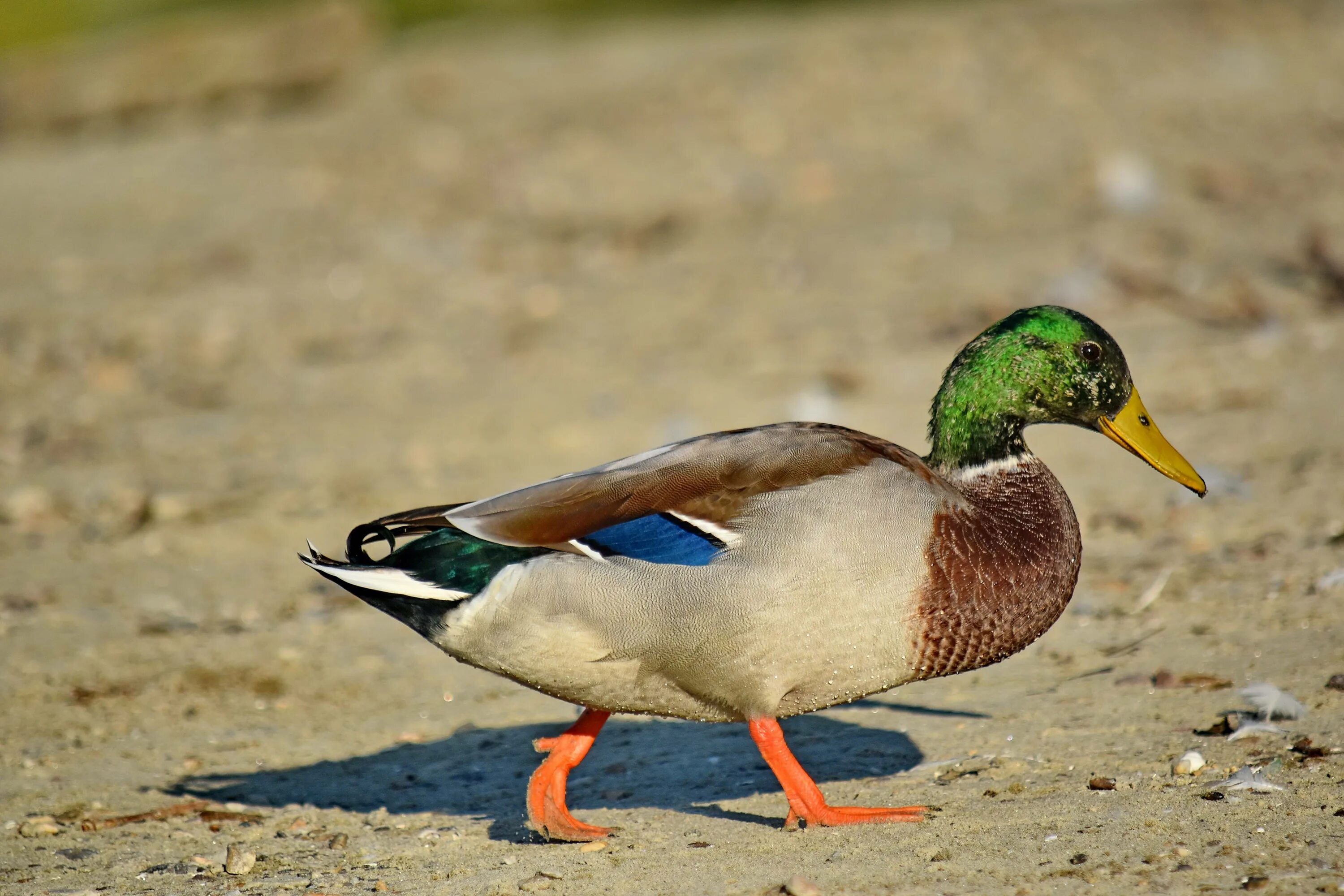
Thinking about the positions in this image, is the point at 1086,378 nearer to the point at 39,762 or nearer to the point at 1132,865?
the point at 1132,865

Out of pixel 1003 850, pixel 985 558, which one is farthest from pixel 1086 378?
pixel 1003 850

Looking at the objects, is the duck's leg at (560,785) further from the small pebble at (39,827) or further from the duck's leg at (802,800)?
the small pebble at (39,827)

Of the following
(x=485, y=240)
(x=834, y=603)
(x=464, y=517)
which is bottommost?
(x=834, y=603)

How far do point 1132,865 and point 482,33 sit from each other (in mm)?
17567

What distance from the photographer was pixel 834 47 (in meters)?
12.7

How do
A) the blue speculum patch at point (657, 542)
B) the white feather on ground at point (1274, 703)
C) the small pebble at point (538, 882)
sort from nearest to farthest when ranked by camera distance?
the small pebble at point (538, 882)
the blue speculum patch at point (657, 542)
the white feather on ground at point (1274, 703)

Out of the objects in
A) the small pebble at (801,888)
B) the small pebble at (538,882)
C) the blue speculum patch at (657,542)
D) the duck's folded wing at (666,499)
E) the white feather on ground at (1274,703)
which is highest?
the duck's folded wing at (666,499)

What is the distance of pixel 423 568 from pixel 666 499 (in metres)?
0.59

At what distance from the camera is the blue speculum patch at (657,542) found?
3.40m

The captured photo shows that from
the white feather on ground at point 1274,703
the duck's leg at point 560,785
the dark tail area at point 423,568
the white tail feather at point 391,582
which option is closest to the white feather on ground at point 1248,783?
the white feather on ground at point 1274,703

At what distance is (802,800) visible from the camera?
3.51 m

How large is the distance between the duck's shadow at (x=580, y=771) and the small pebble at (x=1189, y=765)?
67 centimetres

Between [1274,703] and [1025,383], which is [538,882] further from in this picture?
[1274,703]

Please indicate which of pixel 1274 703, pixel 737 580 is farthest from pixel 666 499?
pixel 1274 703
